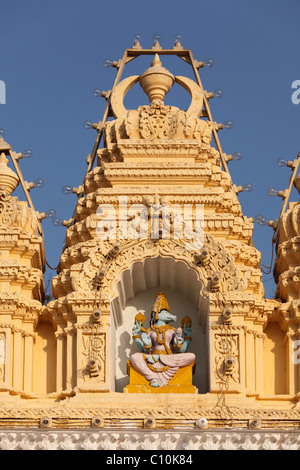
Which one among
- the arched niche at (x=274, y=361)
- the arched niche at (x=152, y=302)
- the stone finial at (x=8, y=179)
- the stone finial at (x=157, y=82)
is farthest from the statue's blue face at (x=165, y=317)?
the stone finial at (x=157, y=82)

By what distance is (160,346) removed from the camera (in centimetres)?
3419

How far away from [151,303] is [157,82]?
5.01 meters

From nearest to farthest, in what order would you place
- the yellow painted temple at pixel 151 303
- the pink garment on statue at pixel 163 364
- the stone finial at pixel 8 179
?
the yellow painted temple at pixel 151 303, the pink garment on statue at pixel 163 364, the stone finial at pixel 8 179

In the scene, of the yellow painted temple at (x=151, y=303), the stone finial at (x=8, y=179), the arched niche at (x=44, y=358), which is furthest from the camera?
the stone finial at (x=8, y=179)

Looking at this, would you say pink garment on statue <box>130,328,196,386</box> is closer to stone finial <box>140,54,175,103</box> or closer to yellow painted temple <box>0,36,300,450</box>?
yellow painted temple <box>0,36,300,450</box>

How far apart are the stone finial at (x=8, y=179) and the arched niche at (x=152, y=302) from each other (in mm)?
3438

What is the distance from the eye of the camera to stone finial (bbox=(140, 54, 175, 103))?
3719 cm

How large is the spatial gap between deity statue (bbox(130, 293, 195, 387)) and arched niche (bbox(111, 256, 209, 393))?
39 centimetres

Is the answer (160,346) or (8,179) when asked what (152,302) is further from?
(8,179)

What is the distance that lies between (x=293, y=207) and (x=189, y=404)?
5.22 meters

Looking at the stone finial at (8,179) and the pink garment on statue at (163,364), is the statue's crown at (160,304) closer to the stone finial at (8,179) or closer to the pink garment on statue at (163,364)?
the pink garment on statue at (163,364)

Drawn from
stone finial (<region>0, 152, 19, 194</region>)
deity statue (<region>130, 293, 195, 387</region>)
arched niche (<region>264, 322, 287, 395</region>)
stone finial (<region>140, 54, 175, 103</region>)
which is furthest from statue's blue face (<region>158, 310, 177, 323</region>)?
stone finial (<region>140, 54, 175, 103</region>)

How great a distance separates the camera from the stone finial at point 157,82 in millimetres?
37188

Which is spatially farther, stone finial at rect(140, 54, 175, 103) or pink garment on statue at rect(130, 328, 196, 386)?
stone finial at rect(140, 54, 175, 103)
